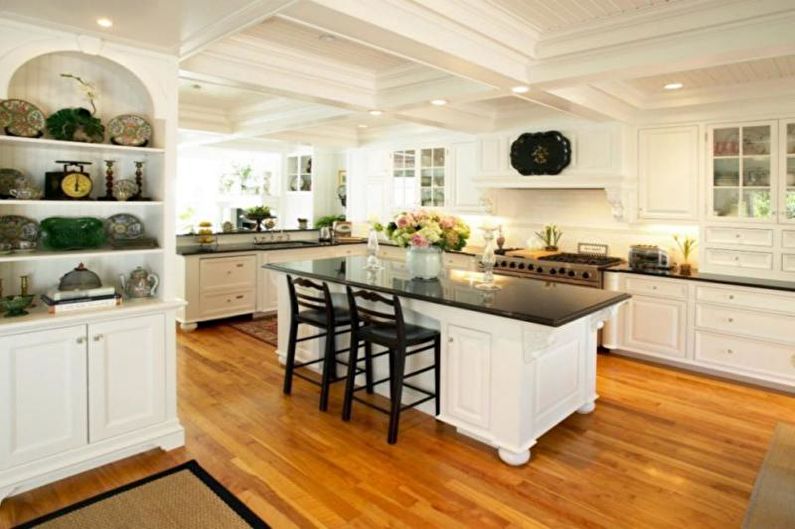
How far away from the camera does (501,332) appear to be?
3.00 meters

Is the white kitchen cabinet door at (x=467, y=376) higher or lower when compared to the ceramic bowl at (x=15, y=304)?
lower

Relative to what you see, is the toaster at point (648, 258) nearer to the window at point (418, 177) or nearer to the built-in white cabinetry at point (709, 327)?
the built-in white cabinetry at point (709, 327)

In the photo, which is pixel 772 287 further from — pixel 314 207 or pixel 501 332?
pixel 314 207

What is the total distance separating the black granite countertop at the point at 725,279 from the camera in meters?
4.21

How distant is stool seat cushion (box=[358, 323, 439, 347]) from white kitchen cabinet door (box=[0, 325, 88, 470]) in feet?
5.21

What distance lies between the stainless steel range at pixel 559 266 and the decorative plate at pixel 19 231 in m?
4.07

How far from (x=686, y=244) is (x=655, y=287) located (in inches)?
22.9

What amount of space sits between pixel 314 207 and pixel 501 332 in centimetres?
649

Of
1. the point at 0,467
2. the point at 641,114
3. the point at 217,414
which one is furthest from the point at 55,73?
the point at 641,114

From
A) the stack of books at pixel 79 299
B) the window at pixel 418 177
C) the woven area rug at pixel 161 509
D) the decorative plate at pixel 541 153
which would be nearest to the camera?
the woven area rug at pixel 161 509

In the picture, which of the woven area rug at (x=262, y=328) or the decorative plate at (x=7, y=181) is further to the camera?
the woven area rug at (x=262, y=328)

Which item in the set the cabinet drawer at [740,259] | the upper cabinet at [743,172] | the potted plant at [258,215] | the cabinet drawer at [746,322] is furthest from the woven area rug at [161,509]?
the potted plant at [258,215]

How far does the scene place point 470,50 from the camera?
308 centimetres

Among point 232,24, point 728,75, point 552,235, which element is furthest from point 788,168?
point 232,24
